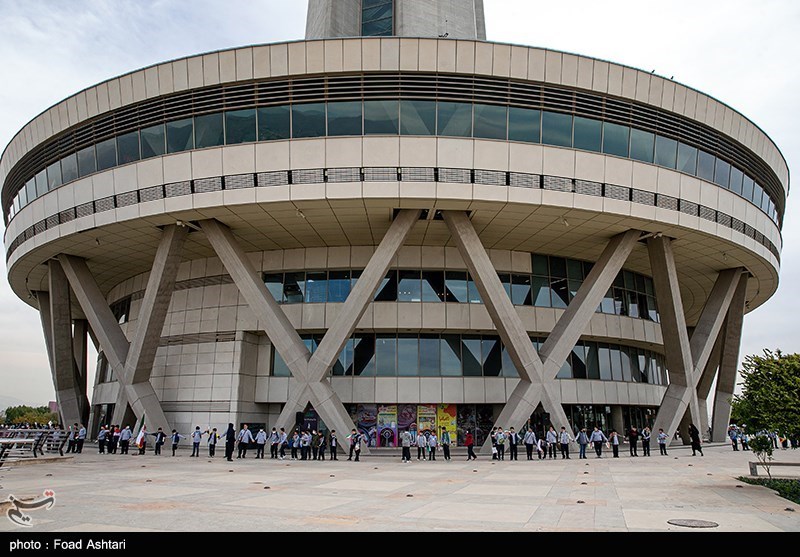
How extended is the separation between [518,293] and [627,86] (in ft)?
40.0

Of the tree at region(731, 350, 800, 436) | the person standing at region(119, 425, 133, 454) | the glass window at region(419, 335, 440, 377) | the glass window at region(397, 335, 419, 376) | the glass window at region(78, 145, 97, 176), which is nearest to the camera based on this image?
the tree at region(731, 350, 800, 436)

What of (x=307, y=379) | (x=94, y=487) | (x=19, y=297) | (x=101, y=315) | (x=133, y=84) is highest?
(x=133, y=84)

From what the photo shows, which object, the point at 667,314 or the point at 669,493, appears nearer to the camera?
the point at 669,493

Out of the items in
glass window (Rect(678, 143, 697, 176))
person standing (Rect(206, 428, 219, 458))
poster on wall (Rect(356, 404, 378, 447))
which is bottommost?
person standing (Rect(206, 428, 219, 458))

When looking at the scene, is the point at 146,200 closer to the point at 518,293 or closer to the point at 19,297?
the point at 518,293

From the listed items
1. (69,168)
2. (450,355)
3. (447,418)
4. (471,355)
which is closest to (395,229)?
(450,355)

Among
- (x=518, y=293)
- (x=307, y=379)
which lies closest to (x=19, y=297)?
(x=307, y=379)

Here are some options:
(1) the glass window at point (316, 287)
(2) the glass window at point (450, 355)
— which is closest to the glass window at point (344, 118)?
(1) the glass window at point (316, 287)

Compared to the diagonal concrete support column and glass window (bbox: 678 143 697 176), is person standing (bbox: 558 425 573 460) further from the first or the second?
the diagonal concrete support column

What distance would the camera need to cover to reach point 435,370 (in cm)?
3278

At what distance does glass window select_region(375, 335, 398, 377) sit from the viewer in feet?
107

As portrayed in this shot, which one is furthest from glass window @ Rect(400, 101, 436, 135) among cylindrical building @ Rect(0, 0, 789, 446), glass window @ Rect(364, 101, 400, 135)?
glass window @ Rect(364, 101, 400, 135)

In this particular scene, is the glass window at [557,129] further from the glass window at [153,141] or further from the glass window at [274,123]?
the glass window at [153,141]
